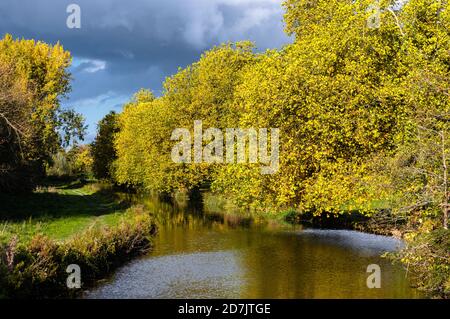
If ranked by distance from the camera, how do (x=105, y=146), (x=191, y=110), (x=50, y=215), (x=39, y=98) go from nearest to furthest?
(x=50, y=215), (x=191, y=110), (x=39, y=98), (x=105, y=146)

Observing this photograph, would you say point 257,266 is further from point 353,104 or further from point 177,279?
point 353,104

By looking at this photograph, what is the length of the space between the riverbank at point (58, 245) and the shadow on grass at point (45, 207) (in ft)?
0.26

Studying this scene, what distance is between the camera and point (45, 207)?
49.0m

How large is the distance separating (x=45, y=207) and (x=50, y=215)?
24.2 feet

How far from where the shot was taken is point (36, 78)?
68.2 metres

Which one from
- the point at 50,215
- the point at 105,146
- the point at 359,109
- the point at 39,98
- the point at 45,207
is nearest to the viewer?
the point at 359,109

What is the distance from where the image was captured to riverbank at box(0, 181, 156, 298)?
20359 millimetres

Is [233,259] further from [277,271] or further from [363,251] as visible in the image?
[363,251]

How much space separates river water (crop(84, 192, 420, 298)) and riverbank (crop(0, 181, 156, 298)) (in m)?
1.23

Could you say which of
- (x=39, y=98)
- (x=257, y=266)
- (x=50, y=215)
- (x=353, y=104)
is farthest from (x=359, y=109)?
(x=39, y=98)


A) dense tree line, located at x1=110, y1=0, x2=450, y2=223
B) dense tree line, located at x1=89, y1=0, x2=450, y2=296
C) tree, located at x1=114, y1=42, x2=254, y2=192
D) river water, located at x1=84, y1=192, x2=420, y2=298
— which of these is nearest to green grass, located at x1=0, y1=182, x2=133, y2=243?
river water, located at x1=84, y1=192, x2=420, y2=298

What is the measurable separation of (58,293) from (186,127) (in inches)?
1557
